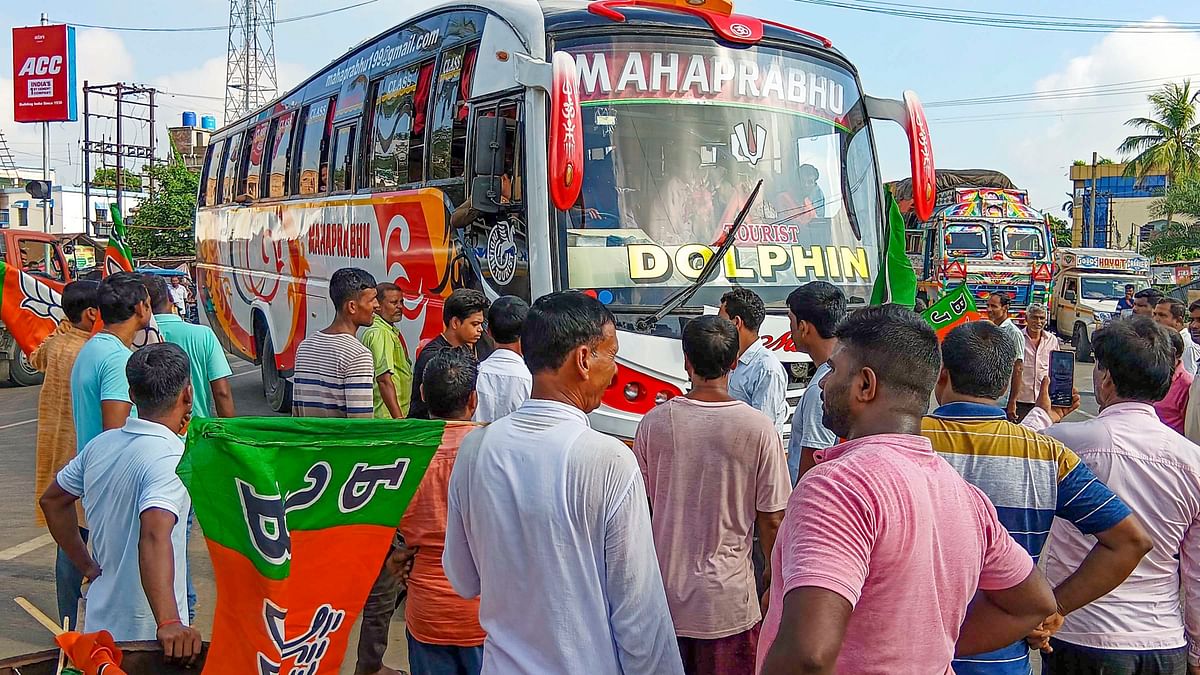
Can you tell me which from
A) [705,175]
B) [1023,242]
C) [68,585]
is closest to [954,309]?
[705,175]

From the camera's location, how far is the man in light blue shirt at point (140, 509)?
11.0 feet

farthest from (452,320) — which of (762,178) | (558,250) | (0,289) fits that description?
(0,289)

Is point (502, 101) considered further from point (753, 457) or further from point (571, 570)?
point (571, 570)

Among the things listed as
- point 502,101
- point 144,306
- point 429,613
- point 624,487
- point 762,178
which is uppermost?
point 502,101

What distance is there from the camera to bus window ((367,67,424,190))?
28.8 feet

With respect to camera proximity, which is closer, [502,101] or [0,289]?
[502,101]

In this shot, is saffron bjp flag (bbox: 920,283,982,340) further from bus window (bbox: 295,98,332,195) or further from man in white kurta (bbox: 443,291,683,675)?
man in white kurta (bbox: 443,291,683,675)

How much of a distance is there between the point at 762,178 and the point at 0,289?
17.6 ft

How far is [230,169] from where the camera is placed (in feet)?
46.5

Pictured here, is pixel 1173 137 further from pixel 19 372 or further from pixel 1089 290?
pixel 19 372

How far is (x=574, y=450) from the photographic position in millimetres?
2461

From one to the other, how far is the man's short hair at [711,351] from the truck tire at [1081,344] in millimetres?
21532

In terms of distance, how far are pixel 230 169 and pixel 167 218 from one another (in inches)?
1050

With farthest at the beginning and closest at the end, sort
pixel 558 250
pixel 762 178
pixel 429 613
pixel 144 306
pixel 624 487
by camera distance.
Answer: pixel 762 178, pixel 558 250, pixel 144 306, pixel 429 613, pixel 624 487
